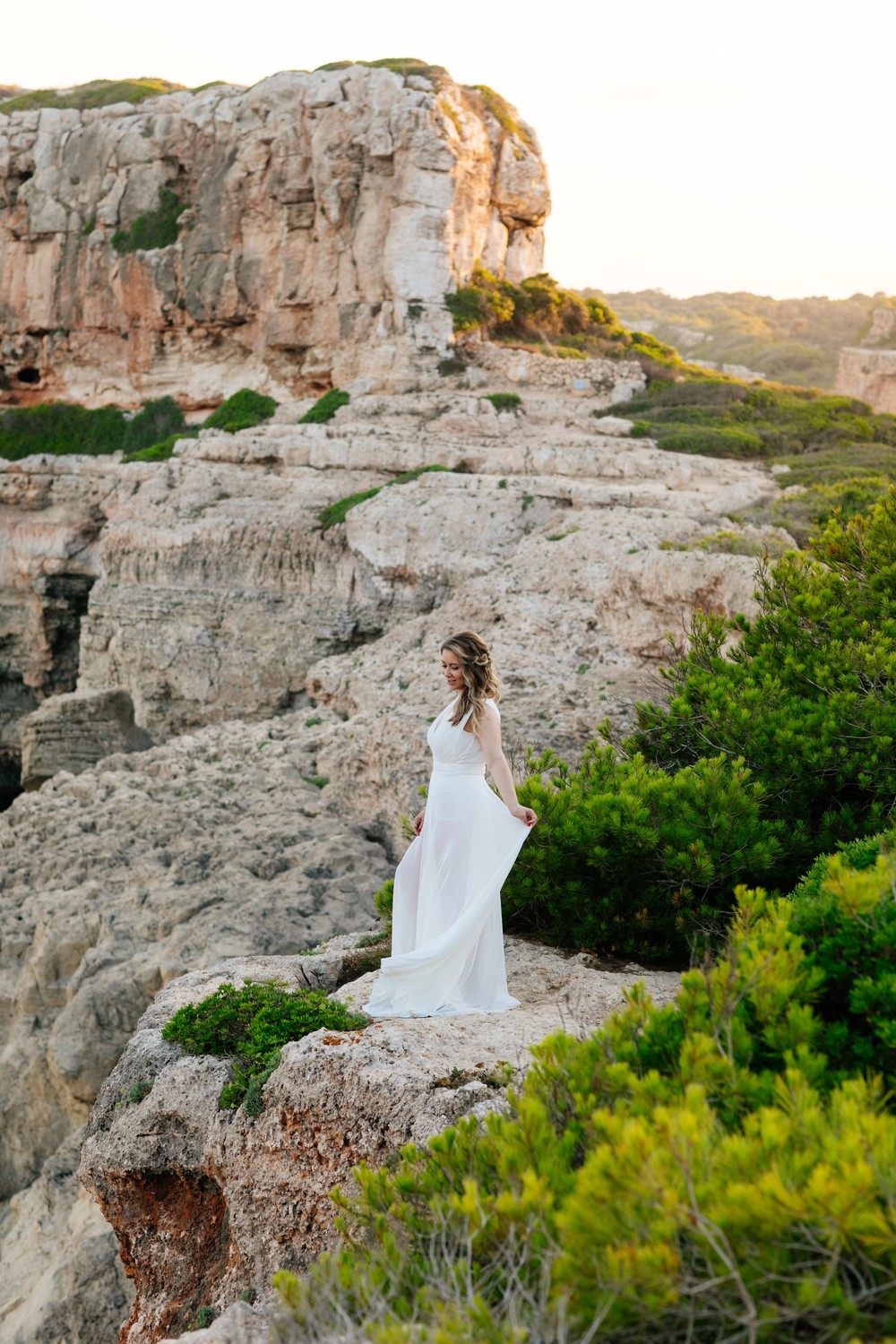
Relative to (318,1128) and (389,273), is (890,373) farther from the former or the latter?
(318,1128)

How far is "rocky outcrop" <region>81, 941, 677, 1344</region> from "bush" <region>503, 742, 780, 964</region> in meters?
0.35

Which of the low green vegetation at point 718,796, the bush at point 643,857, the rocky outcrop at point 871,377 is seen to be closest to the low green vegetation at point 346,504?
the low green vegetation at point 718,796

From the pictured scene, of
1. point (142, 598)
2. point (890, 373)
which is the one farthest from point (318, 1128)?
point (890, 373)

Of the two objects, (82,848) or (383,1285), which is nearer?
(383,1285)

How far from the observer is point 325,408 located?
28.1 m

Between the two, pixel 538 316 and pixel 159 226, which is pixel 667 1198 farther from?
pixel 159 226

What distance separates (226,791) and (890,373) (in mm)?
29095

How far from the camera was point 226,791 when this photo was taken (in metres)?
12.7

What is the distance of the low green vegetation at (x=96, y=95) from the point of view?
3722 cm

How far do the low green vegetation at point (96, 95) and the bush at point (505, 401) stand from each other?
62.7 ft

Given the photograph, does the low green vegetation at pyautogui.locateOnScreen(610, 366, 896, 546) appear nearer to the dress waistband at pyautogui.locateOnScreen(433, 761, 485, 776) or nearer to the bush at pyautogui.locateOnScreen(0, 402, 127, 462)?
the dress waistband at pyautogui.locateOnScreen(433, 761, 485, 776)

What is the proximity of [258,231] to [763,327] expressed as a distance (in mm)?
50006

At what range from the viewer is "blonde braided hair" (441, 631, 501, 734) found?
5.85m

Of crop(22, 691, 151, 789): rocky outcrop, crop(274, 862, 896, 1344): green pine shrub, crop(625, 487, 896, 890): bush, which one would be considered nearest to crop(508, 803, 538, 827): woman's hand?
crop(625, 487, 896, 890): bush
